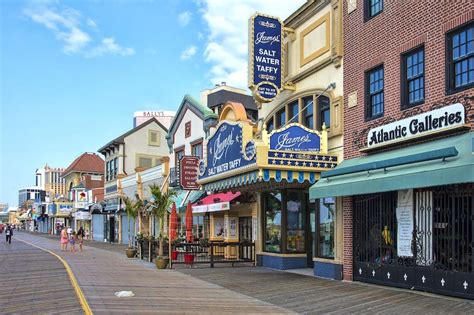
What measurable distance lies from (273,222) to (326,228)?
11.4ft

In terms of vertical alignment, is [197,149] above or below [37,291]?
above

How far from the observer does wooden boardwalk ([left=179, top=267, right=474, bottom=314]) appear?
10.4 meters

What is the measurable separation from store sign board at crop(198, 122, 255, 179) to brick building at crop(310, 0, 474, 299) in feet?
8.15

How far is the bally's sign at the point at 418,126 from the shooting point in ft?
36.3

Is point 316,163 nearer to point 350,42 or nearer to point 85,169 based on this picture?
point 350,42

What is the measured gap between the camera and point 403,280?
12.6 m

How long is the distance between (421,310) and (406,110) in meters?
4.91

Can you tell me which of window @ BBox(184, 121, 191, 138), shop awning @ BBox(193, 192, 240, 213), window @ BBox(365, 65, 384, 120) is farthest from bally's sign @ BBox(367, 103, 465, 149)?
window @ BBox(184, 121, 191, 138)

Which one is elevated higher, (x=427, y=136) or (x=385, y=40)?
(x=385, y=40)

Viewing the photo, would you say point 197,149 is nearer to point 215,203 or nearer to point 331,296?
point 215,203

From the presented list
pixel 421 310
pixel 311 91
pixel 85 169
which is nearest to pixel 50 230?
pixel 85 169

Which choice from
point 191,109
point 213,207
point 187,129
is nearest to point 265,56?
point 213,207

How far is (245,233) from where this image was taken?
23969 millimetres

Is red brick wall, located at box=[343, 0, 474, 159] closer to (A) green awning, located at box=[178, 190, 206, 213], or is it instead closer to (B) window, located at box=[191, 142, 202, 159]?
(A) green awning, located at box=[178, 190, 206, 213]
